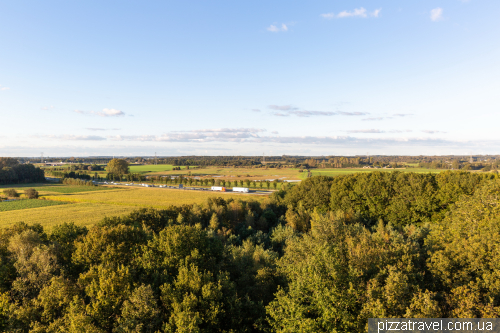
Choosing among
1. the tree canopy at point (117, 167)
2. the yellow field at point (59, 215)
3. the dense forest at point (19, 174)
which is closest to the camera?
the yellow field at point (59, 215)

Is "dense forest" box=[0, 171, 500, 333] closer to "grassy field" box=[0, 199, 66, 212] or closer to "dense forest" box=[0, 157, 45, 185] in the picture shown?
"grassy field" box=[0, 199, 66, 212]

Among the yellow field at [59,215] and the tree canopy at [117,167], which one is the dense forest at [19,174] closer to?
the tree canopy at [117,167]

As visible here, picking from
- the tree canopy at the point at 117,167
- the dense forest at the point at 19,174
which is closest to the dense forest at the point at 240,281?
the dense forest at the point at 19,174

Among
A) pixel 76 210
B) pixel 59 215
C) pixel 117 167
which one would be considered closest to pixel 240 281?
pixel 59 215

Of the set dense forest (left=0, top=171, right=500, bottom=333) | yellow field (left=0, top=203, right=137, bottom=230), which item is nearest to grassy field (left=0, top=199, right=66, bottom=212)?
yellow field (left=0, top=203, right=137, bottom=230)

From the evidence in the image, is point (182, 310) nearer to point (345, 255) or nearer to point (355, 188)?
point (345, 255)

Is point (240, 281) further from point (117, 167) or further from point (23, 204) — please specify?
point (117, 167)

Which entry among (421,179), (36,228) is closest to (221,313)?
(36,228)

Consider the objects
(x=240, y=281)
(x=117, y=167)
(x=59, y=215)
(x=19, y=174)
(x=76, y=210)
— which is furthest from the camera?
(x=117, y=167)
